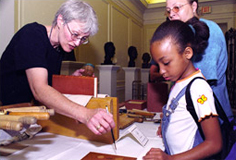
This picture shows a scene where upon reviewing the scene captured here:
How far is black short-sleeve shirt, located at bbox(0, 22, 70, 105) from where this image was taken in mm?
1129

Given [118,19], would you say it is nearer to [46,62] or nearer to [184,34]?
[46,62]

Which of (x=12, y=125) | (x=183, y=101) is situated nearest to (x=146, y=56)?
(x=183, y=101)

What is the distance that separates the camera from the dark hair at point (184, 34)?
3.08ft

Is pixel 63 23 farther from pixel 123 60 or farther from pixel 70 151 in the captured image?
pixel 123 60

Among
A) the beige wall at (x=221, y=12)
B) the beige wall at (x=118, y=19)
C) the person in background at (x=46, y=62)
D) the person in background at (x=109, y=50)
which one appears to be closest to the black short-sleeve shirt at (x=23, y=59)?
the person in background at (x=46, y=62)

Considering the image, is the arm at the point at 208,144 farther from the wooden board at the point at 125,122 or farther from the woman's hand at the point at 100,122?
the wooden board at the point at 125,122

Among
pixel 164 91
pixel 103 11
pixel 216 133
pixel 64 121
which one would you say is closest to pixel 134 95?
pixel 103 11

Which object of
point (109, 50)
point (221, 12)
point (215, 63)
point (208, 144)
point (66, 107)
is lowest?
point (208, 144)

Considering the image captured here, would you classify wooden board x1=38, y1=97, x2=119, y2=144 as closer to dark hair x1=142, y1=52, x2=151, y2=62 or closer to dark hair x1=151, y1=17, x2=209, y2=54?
dark hair x1=151, y1=17, x2=209, y2=54

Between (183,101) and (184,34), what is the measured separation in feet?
0.97

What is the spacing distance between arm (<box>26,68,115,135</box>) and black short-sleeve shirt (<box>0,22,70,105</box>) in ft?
0.20

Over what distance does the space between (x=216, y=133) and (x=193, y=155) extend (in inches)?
4.7

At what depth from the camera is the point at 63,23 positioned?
127 centimetres

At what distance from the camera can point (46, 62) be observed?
1250 millimetres
